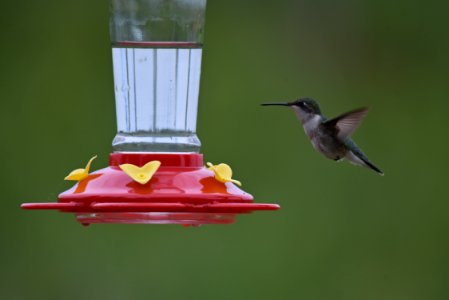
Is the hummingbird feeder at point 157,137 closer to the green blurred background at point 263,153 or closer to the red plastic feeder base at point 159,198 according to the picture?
the red plastic feeder base at point 159,198

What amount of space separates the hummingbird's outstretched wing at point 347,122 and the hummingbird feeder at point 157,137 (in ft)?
2.49

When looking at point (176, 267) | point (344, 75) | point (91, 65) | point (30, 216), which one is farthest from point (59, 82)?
point (344, 75)

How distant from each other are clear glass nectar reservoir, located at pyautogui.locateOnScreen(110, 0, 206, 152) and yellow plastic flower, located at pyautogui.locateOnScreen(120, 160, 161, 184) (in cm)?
44

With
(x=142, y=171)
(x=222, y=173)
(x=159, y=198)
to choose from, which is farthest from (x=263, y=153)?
(x=159, y=198)

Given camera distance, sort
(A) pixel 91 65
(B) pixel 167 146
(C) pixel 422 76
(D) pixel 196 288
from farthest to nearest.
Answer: (C) pixel 422 76, (A) pixel 91 65, (D) pixel 196 288, (B) pixel 167 146

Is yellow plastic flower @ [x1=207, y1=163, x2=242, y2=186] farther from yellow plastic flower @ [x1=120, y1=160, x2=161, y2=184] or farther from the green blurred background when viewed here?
the green blurred background

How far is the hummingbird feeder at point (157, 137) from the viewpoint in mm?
3256

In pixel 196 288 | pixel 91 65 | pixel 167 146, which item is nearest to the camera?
pixel 167 146

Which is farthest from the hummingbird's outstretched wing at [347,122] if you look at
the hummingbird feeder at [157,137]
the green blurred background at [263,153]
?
the green blurred background at [263,153]

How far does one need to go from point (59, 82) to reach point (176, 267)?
172 centimetres

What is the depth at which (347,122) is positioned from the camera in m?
4.46

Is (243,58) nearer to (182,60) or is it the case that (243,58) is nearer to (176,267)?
(176,267)

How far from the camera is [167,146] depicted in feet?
12.7

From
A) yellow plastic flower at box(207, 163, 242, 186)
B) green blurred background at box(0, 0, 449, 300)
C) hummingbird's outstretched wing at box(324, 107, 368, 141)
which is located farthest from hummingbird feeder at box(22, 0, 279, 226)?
green blurred background at box(0, 0, 449, 300)
